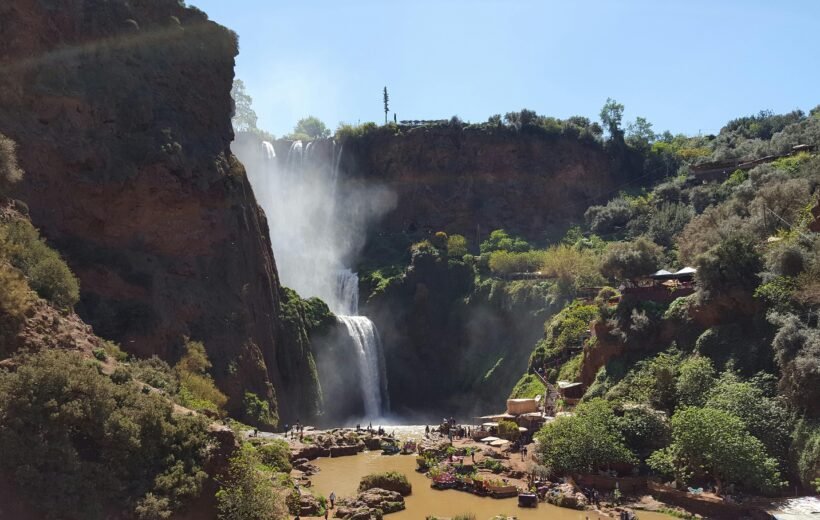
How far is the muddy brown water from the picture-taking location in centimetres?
2703

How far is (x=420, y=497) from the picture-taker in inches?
1188

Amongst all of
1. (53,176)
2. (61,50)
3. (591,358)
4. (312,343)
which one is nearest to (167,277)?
(53,176)

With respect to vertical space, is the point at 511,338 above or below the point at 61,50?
below

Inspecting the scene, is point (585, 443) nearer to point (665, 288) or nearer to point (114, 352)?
point (665, 288)

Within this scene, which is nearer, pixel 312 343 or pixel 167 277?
pixel 167 277

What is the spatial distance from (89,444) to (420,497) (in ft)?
47.4

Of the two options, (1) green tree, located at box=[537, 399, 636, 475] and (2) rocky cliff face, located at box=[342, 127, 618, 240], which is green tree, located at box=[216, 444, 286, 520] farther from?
(2) rocky cliff face, located at box=[342, 127, 618, 240]

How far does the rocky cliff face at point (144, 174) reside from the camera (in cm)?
3578

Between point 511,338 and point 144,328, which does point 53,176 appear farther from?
point 511,338

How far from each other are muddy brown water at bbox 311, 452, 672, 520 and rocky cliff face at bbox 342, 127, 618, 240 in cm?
4522

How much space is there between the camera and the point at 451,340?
218ft

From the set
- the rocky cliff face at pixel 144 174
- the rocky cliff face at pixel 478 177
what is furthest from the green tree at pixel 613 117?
the rocky cliff face at pixel 144 174

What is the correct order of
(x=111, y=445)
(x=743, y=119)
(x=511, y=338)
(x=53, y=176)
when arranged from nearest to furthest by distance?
1. (x=111, y=445)
2. (x=53, y=176)
3. (x=511, y=338)
4. (x=743, y=119)

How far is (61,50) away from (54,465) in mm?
27377
